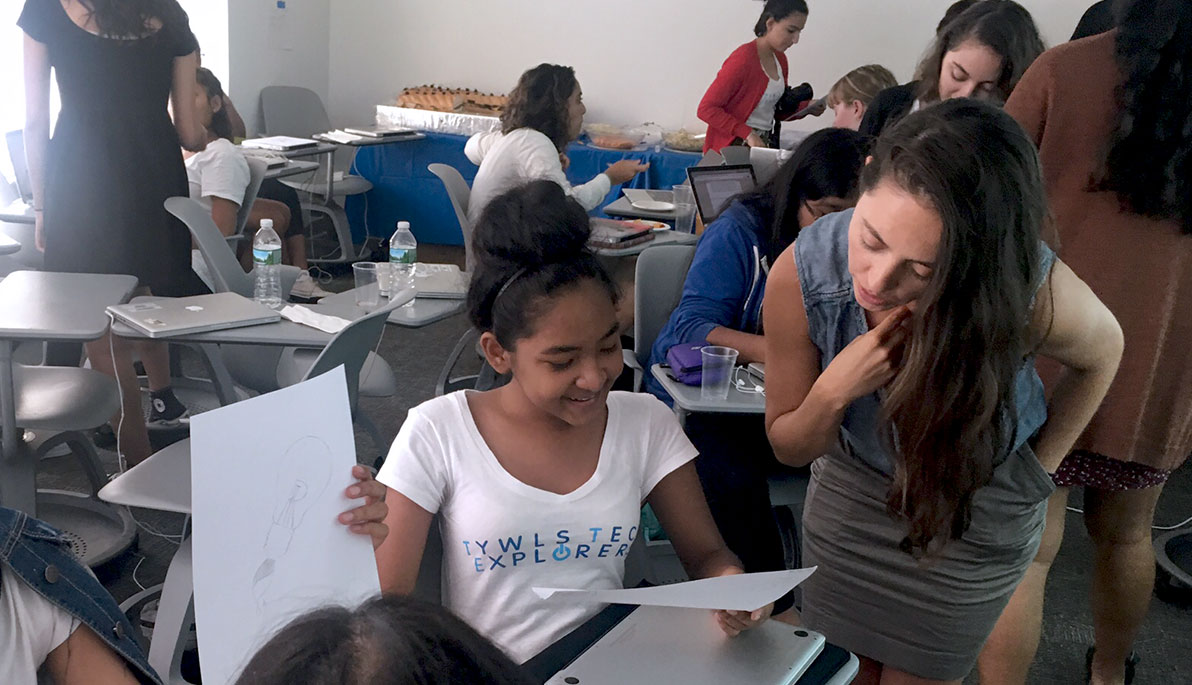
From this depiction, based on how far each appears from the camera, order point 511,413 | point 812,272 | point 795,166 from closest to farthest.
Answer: point 812,272
point 511,413
point 795,166

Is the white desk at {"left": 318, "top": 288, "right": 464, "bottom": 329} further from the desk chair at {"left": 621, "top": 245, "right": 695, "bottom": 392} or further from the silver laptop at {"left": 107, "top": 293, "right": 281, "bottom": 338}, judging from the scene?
the desk chair at {"left": 621, "top": 245, "right": 695, "bottom": 392}

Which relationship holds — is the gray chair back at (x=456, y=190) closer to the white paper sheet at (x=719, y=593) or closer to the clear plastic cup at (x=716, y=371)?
the clear plastic cup at (x=716, y=371)

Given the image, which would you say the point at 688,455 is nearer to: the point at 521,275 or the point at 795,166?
the point at 521,275

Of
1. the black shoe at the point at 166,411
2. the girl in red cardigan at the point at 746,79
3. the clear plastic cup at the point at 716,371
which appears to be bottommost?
the black shoe at the point at 166,411

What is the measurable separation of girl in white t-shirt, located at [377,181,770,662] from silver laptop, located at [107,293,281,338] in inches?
44.4

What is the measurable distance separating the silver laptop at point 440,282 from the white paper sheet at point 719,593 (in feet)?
6.04

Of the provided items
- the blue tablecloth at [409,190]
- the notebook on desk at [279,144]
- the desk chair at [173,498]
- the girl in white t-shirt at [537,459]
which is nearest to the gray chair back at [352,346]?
the desk chair at [173,498]

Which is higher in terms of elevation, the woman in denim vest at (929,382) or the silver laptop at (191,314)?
the woman in denim vest at (929,382)

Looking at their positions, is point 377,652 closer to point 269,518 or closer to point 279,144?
point 269,518

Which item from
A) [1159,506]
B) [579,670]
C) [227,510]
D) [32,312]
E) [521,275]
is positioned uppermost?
[521,275]

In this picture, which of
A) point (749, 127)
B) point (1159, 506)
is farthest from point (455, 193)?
point (1159, 506)

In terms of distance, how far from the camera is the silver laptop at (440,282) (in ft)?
9.35

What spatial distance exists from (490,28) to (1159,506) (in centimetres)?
530

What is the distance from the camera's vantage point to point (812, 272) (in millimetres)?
1220
